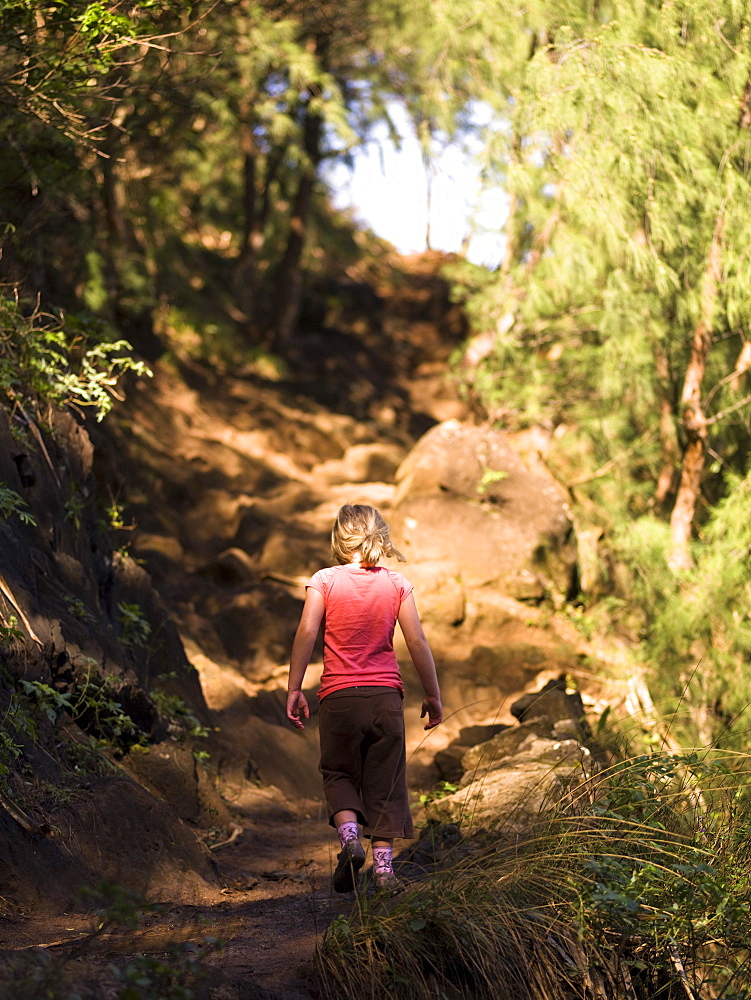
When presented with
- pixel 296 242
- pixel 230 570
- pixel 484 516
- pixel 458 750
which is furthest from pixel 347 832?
pixel 296 242

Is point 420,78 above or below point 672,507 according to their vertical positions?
above

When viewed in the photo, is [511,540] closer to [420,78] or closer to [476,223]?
[476,223]

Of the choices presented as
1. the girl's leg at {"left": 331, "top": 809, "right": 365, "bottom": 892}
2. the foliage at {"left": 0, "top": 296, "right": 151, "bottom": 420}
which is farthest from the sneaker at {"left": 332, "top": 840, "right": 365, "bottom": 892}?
the foliage at {"left": 0, "top": 296, "right": 151, "bottom": 420}

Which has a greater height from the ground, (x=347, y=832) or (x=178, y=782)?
(x=347, y=832)

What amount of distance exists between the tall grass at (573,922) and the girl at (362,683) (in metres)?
0.40

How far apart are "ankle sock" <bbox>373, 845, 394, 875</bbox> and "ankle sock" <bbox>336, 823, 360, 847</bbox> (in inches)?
4.0

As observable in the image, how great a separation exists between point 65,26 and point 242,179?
1421 centimetres

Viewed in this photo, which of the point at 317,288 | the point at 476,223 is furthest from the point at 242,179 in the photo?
the point at 476,223

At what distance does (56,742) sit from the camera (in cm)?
491

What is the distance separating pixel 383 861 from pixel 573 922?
807 mm

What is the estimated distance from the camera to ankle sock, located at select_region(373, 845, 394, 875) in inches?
154

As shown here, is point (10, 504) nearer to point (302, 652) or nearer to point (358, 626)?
point (302, 652)

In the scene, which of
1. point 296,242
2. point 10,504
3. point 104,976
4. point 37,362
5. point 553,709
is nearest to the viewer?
point 104,976

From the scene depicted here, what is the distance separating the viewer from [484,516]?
39.0ft
